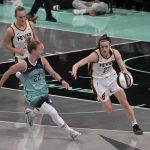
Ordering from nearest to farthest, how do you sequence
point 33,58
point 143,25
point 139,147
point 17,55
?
point 139,147 < point 33,58 < point 17,55 < point 143,25

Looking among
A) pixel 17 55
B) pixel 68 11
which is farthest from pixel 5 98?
pixel 68 11

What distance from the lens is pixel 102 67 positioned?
31.0ft

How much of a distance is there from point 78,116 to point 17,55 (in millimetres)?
1814

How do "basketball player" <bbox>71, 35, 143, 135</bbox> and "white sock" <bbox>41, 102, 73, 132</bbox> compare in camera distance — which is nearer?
"white sock" <bbox>41, 102, 73, 132</bbox>

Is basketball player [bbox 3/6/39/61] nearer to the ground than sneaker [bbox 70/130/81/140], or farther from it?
farther from it

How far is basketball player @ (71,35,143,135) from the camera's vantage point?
30.3ft

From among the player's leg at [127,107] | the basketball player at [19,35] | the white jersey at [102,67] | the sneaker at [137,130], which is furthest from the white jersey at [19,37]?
the sneaker at [137,130]

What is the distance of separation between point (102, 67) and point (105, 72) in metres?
0.12

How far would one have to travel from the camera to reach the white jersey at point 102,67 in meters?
9.39

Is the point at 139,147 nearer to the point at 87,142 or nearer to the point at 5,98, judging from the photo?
the point at 87,142

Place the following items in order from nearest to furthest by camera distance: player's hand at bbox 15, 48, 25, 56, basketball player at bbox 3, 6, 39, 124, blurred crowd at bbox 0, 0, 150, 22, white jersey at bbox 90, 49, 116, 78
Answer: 1. white jersey at bbox 90, 49, 116, 78
2. player's hand at bbox 15, 48, 25, 56
3. basketball player at bbox 3, 6, 39, 124
4. blurred crowd at bbox 0, 0, 150, 22

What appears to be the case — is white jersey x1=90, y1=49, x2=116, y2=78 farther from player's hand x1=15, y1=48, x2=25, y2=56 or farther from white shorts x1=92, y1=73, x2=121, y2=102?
player's hand x1=15, y1=48, x2=25, y2=56

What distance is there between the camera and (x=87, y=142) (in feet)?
28.8

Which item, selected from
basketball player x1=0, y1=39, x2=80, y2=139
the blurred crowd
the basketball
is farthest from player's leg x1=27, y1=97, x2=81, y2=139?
the blurred crowd
